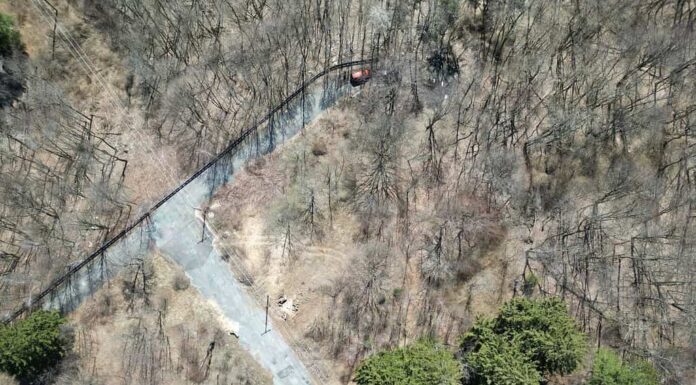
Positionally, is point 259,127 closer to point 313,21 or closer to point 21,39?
point 313,21

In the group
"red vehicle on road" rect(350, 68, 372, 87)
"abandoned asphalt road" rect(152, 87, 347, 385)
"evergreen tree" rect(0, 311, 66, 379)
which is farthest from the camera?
"red vehicle on road" rect(350, 68, 372, 87)

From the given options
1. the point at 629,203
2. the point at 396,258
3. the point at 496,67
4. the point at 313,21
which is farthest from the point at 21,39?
the point at 629,203

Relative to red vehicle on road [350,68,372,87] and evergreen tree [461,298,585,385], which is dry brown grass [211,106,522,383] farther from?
evergreen tree [461,298,585,385]

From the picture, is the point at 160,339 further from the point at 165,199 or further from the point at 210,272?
the point at 165,199

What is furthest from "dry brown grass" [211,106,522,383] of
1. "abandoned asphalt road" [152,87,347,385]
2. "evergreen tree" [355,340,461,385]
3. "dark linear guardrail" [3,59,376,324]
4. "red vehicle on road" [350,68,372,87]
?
"evergreen tree" [355,340,461,385]

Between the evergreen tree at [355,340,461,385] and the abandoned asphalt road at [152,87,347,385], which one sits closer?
the evergreen tree at [355,340,461,385]

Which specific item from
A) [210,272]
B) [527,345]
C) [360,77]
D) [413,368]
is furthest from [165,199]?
[527,345]
